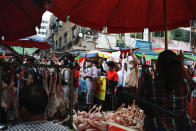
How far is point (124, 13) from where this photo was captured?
326 centimetres

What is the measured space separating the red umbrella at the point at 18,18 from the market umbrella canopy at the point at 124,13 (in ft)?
2.44

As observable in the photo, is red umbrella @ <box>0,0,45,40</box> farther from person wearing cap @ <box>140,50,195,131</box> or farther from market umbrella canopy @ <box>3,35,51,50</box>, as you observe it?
market umbrella canopy @ <box>3,35,51,50</box>

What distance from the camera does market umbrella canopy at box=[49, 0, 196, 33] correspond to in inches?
111

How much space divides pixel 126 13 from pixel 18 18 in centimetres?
218

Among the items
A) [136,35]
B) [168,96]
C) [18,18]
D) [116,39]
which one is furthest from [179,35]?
[168,96]

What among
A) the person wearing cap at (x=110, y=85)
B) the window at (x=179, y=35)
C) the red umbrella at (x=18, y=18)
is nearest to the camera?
the red umbrella at (x=18, y=18)

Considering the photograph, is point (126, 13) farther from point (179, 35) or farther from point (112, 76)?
point (179, 35)

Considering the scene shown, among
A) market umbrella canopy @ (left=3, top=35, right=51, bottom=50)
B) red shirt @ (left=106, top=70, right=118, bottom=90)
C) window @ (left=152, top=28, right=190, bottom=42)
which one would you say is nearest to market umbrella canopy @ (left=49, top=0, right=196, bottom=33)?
red shirt @ (left=106, top=70, right=118, bottom=90)

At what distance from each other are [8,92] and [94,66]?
4.23 m

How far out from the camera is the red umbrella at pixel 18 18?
10.6 ft

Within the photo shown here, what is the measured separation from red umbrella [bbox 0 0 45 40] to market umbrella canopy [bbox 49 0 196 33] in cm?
74

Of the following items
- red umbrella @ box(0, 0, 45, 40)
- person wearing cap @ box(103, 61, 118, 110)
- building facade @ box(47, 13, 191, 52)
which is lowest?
person wearing cap @ box(103, 61, 118, 110)

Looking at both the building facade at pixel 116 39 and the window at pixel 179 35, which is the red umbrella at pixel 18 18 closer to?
the building facade at pixel 116 39

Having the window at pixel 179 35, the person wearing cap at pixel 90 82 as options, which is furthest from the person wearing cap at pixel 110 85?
the window at pixel 179 35
